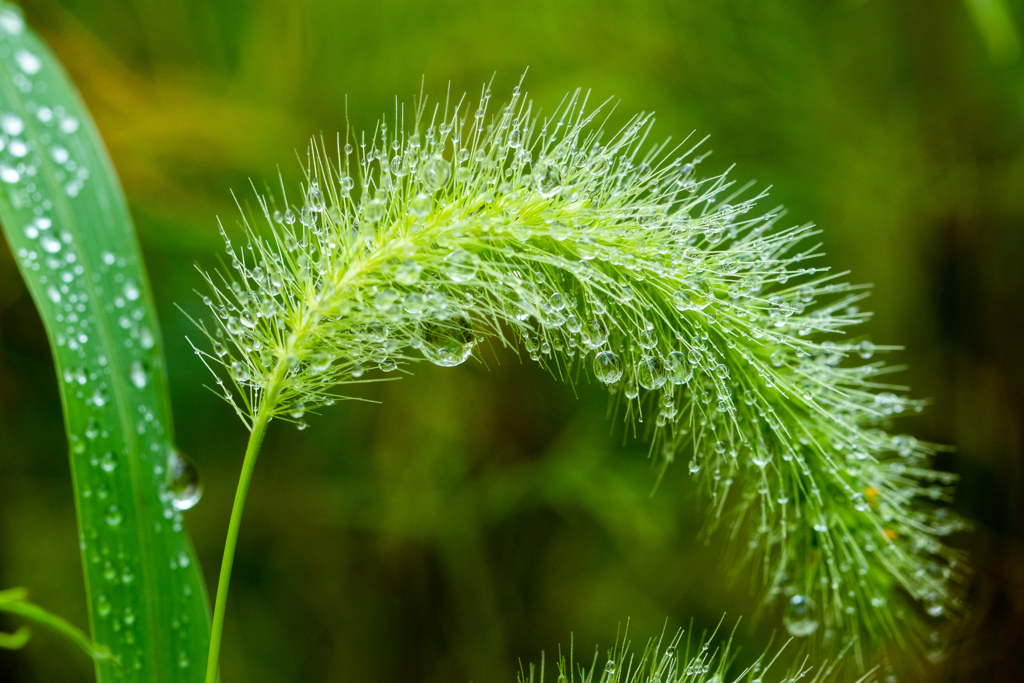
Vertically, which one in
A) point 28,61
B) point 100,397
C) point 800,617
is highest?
point 28,61

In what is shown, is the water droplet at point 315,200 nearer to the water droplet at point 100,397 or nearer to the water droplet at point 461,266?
the water droplet at point 461,266

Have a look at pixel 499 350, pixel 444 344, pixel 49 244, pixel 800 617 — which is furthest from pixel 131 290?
pixel 499 350

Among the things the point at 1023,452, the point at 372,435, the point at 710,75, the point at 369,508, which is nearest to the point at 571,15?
the point at 710,75

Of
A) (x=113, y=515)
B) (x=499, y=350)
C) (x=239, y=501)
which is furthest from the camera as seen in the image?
(x=499, y=350)

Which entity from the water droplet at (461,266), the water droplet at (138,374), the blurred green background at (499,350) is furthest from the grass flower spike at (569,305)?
the blurred green background at (499,350)

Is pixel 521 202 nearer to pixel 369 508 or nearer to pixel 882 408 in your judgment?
pixel 882 408

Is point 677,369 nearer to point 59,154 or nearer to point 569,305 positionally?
point 569,305
